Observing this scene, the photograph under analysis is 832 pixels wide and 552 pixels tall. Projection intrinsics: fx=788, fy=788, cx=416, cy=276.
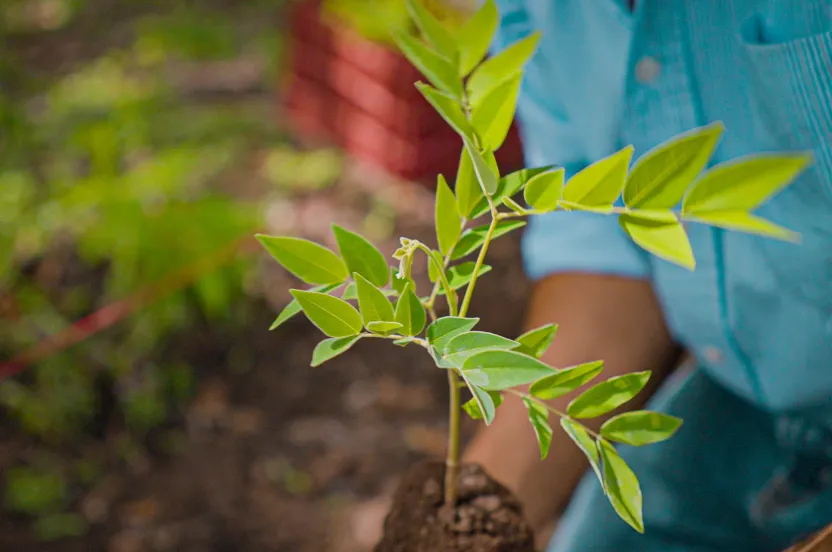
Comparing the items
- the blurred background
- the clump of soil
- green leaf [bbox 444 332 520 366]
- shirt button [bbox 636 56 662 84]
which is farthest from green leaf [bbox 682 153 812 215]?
the blurred background

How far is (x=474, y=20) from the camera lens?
46 cm

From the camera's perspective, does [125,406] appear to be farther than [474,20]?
Yes

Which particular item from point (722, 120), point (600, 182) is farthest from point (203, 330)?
point (600, 182)

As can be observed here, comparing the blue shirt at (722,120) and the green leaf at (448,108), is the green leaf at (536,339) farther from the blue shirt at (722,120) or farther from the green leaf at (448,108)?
the blue shirt at (722,120)

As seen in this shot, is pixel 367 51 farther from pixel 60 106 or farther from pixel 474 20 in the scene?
pixel 474 20

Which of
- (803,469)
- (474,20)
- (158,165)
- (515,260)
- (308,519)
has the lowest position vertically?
(308,519)

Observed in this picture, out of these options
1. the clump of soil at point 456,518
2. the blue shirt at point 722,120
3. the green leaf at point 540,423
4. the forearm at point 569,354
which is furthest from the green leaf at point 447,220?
the forearm at point 569,354

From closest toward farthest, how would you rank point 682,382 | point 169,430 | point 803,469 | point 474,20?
point 474,20
point 803,469
point 682,382
point 169,430

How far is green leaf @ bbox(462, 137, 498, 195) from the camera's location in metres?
0.38

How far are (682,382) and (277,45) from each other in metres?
2.28

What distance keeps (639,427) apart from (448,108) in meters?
0.22

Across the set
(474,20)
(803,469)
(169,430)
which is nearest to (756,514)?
(803,469)

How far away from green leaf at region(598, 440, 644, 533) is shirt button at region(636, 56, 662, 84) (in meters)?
0.44

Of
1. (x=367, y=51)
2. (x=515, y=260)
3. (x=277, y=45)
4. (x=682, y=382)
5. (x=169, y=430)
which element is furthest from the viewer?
(x=277, y=45)
